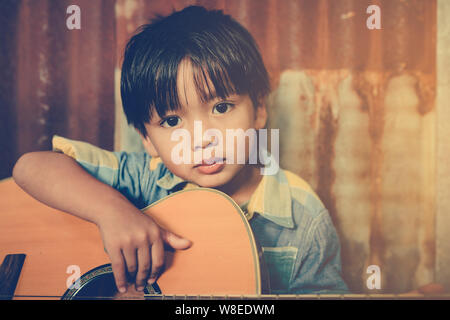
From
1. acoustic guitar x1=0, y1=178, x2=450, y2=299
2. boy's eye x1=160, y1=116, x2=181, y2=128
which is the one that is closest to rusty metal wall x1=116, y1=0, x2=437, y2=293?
acoustic guitar x1=0, y1=178, x2=450, y2=299

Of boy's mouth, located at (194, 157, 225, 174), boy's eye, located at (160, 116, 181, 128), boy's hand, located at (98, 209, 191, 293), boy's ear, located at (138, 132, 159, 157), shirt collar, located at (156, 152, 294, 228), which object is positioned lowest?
boy's hand, located at (98, 209, 191, 293)

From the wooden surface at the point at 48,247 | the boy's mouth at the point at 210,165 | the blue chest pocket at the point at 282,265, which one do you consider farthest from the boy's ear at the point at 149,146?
the blue chest pocket at the point at 282,265

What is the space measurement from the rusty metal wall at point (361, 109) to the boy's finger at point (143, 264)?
482 mm

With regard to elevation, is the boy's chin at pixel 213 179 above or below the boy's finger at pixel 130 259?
above

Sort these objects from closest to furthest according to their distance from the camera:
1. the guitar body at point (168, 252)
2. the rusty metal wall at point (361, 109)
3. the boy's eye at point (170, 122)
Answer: the guitar body at point (168, 252)
the boy's eye at point (170, 122)
the rusty metal wall at point (361, 109)

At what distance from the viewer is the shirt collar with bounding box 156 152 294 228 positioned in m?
0.91

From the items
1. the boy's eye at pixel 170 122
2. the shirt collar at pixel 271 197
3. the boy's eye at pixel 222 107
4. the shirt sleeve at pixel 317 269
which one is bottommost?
the shirt sleeve at pixel 317 269

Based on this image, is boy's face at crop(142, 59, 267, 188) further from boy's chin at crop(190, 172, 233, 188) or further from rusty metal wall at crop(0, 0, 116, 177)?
rusty metal wall at crop(0, 0, 116, 177)

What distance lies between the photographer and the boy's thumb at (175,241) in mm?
793

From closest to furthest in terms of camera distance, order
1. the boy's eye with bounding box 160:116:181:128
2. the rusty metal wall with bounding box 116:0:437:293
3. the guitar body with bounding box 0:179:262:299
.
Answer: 1. the guitar body with bounding box 0:179:262:299
2. the boy's eye with bounding box 160:116:181:128
3. the rusty metal wall with bounding box 116:0:437:293

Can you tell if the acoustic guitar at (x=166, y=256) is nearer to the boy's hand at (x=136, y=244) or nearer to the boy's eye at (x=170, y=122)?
the boy's hand at (x=136, y=244)
